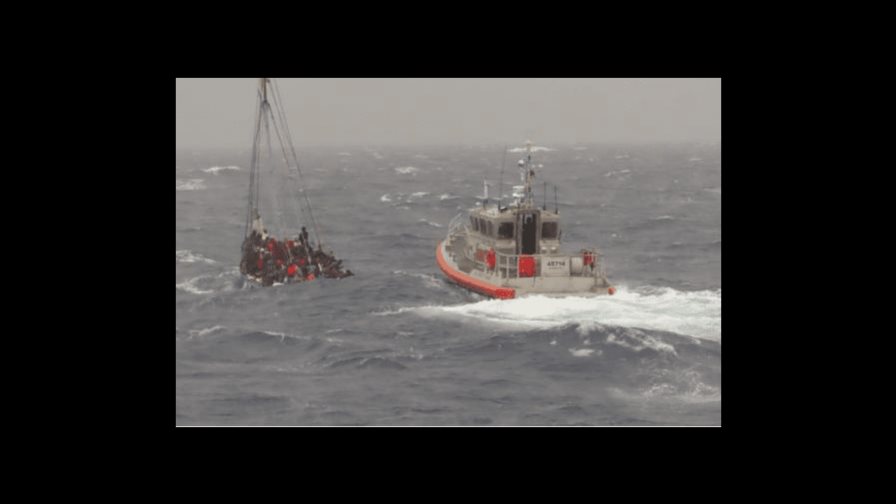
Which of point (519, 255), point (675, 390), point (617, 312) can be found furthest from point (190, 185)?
point (675, 390)

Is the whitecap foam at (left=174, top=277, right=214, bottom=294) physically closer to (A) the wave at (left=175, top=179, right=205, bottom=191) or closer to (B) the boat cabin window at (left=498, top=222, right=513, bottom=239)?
(A) the wave at (left=175, top=179, right=205, bottom=191)

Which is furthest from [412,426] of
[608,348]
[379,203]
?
[379,203]

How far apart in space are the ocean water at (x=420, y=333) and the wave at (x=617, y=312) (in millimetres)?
102

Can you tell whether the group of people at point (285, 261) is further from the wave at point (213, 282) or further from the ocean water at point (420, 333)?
the ocean water at point (420, 333)

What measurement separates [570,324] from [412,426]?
35.9ft

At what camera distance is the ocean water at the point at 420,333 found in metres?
31.2

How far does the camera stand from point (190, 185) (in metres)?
54.2

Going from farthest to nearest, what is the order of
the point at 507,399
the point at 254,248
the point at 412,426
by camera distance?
the point at 254,248 < the point at 507,399 < the point at 412,426

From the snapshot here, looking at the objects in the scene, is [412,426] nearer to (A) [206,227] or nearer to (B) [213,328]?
(B) [213,328]

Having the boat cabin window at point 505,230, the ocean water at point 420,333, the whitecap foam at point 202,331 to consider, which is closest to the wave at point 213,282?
the ocean water at point 420,333

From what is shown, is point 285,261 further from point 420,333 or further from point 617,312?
point 617,312

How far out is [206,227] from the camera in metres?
49.8

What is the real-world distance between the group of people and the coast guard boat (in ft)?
17.4

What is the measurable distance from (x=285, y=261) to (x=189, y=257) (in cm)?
422
